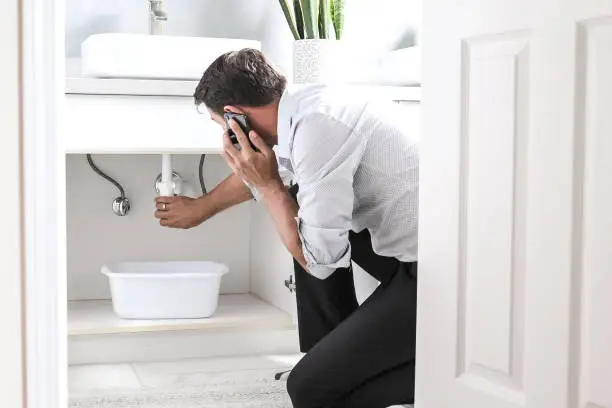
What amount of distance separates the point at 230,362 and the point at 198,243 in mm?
547

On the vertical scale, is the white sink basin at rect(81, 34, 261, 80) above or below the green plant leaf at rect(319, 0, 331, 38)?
below

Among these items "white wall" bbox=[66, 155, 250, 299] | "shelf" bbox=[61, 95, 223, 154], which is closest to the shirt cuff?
"shelf" bbox=[61, 95, 223, 154]

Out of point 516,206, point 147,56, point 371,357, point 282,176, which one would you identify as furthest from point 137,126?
point 516,206

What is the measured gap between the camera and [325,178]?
1.82m

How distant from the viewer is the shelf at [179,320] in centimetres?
257

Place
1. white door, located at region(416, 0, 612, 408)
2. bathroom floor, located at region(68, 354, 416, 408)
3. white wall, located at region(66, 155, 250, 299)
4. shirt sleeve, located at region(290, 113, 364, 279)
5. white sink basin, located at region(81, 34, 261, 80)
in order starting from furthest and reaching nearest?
1. white wall, located at region(66, 155, 250, 299)
2. white sink basin, located at region(81, 34, 261, 80)
3. bathroom floor, located at region(68, 354, 416, 408)
4. shirt sleeve, located at region(290, 113, 364, 279)
5. white door, located at region(416, 0, 612, 408)

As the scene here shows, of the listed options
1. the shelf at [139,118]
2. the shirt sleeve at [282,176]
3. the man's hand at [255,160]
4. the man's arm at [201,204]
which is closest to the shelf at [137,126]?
the shelf at [139,118]

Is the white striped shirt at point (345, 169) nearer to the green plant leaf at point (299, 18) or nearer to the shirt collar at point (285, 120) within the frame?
the shirt collar at point (285, 120)

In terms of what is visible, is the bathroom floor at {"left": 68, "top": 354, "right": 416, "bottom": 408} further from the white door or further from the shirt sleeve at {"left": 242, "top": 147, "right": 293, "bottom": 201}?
the white door

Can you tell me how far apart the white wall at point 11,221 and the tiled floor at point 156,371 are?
4.20 ft

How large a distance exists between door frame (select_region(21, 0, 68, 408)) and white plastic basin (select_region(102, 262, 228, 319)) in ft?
4.96

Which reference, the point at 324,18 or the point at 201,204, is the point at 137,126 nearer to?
the point at 201,204

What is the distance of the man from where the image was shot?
184 cm

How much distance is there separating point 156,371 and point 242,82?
3.18 ft
